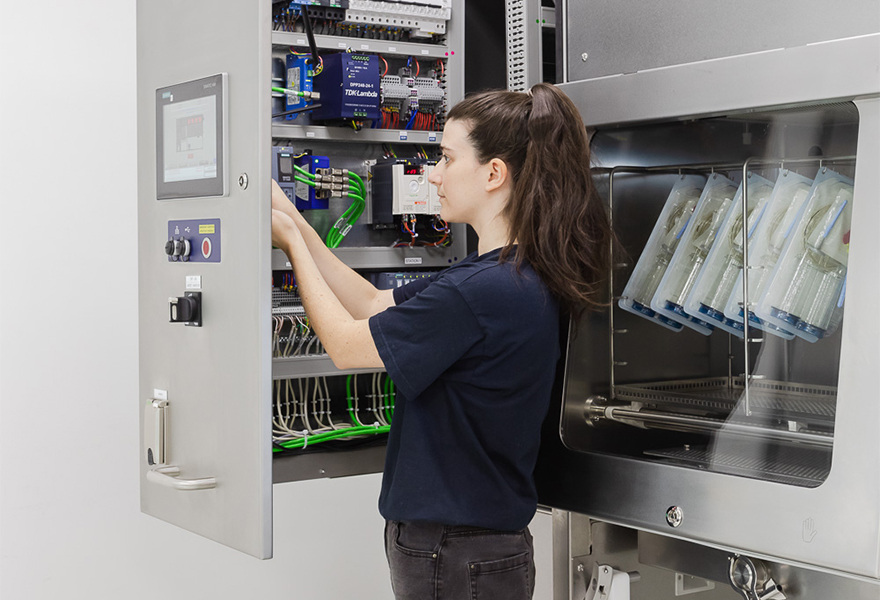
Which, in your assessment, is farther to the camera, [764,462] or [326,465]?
[326,465]

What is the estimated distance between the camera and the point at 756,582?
1618 mm

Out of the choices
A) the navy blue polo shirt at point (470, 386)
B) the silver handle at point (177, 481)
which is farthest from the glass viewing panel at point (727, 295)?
the silver handle at point (177, 481)

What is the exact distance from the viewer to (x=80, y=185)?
8.22ft

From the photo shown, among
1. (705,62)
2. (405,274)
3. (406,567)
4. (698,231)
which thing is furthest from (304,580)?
(705,62)

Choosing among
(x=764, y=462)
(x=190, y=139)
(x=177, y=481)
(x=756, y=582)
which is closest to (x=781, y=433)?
(x=764, y=462)

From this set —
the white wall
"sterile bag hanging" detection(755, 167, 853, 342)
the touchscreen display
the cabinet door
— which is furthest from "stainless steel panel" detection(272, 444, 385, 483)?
"sterile bag hanging" detection(755, 167, 853, 342)

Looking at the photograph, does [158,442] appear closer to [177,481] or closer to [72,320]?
[177,481]

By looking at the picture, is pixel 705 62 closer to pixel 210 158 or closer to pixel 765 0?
pixel 765 0

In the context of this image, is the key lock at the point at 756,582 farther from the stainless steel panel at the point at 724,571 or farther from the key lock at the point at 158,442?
the key lock at the point at 158,442

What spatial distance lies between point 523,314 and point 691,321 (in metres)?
0.43

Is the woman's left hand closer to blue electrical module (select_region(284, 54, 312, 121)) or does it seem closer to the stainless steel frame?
the stainless steel frame

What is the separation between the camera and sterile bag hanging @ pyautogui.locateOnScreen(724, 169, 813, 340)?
1.61 metres

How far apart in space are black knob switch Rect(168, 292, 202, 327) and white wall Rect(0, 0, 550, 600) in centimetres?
100

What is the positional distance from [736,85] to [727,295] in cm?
41
